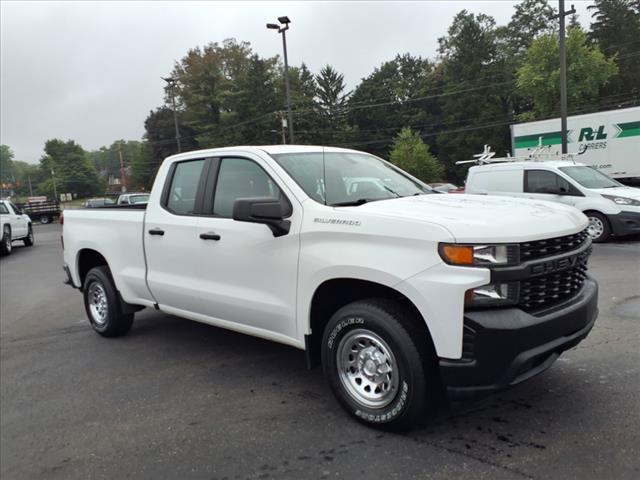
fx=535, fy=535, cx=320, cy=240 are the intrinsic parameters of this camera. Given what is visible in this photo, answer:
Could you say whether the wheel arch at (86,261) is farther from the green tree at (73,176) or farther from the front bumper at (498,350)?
the green tree at (73,176)

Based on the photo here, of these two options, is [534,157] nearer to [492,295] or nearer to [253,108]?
[492,295]

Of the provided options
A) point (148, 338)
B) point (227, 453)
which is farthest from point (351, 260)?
point (148, 338)

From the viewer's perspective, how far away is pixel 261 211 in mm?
3539

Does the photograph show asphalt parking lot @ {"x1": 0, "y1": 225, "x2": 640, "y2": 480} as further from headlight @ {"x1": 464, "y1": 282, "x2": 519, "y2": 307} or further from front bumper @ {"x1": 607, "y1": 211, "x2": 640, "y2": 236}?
front bumper @ {"x1": 607, "y1": 211, "x2": 640, "y2": 236}

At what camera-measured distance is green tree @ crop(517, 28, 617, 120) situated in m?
41.1

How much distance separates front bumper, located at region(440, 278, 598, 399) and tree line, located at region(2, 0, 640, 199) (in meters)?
43.3

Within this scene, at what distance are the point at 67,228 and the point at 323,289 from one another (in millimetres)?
4094

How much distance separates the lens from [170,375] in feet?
15.5

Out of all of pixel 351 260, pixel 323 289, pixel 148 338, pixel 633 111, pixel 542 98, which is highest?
pixel 542 98

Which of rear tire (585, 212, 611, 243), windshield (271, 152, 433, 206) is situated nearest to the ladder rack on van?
rear tire (585, 212, 611, 243)

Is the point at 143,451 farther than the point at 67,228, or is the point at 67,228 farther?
the point at 67,228

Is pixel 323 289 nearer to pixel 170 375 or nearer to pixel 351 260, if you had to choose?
pixel 351 260

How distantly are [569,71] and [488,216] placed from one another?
146 ft

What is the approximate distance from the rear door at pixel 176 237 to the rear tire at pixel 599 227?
9.13 m
